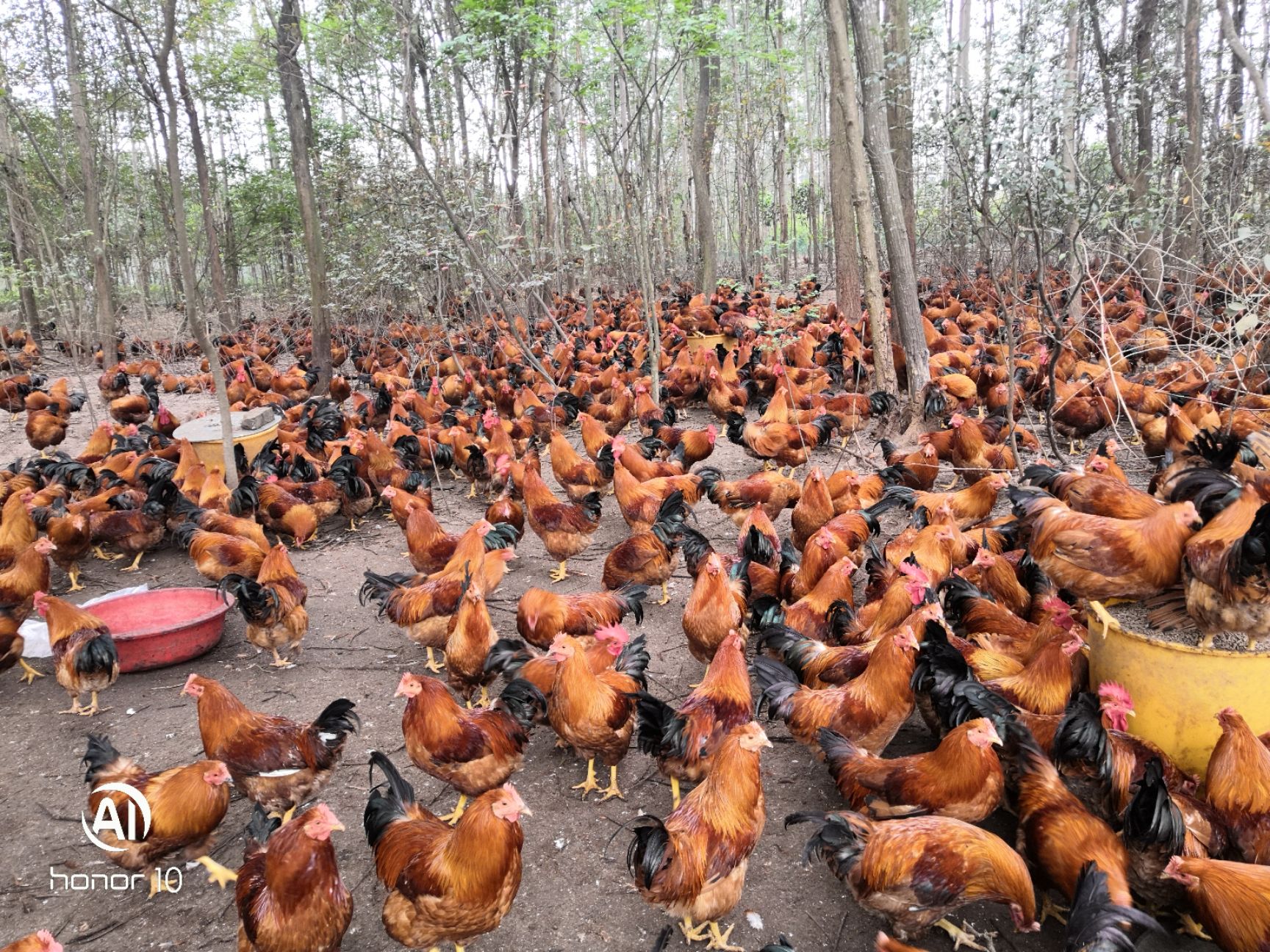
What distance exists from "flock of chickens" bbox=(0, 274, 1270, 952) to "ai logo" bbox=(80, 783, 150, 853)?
0.07 m

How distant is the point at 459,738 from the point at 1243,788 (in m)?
3.63

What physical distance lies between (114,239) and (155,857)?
80.4ft

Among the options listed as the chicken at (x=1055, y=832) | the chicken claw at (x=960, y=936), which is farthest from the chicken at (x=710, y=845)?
the chicken at (x=1055, y=832)

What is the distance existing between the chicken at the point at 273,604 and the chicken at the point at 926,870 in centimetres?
437

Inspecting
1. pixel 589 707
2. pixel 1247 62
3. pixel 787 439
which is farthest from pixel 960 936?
pixel 1247 62

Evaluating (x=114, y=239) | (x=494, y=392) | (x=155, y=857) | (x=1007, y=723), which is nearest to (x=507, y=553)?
(x=155, y=857)

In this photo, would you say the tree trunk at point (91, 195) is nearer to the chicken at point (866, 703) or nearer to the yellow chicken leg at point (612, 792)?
the yellow chicken leg at point (612, 792)

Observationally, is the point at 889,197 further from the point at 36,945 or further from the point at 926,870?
the point at 36,945

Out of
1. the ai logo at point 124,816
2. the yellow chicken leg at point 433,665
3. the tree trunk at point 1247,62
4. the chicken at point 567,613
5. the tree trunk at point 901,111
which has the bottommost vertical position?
the yellow chicken leg at point 433,665

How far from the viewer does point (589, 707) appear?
13.8 ft

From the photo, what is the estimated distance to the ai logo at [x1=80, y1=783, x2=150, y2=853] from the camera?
3568mm

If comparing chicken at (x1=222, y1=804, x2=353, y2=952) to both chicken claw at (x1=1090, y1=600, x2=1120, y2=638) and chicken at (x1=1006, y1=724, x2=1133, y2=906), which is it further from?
chicken claw at (x1=1090, y1=600, x2=1120, y2=638)

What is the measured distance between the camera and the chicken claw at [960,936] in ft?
10.8

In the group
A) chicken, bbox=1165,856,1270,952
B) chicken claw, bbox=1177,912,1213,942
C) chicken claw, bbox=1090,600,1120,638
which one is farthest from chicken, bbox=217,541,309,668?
chicken claw, bbox=1177,912,1213,942
